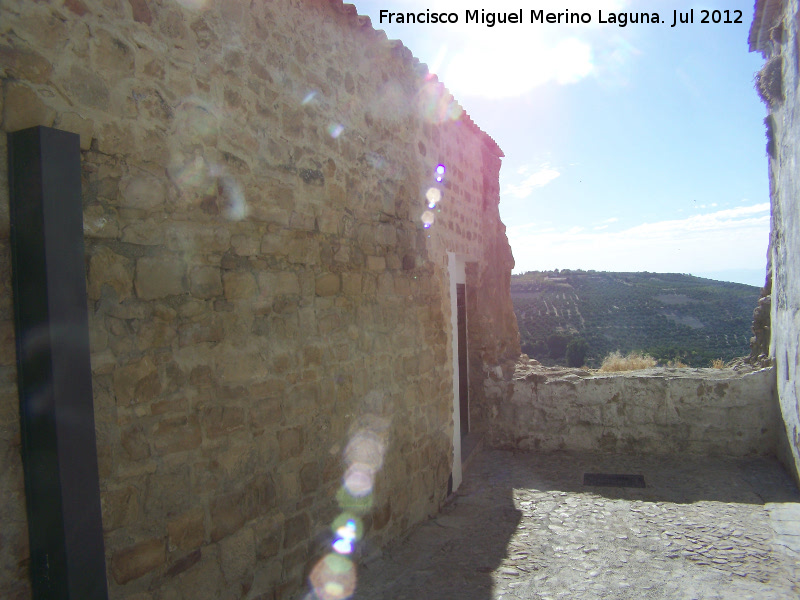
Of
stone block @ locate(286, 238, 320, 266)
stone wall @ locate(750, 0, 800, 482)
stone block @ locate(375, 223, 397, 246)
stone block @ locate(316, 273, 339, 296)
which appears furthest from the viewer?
stone wall @ locate(750, 0, 800, 482)

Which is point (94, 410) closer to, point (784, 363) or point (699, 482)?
point (699, 482)

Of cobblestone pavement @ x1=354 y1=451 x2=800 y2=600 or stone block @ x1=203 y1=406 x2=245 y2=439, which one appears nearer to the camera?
stone block @ x1=203 y1=406 x2=245 y2=439

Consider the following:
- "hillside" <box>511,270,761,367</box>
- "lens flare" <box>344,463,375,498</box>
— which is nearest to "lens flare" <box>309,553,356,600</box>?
"lens flare" <box>344,463,375,498</box>

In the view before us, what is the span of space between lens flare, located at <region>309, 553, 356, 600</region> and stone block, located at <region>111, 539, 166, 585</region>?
1122 millimetres

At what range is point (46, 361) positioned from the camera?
1.77 m

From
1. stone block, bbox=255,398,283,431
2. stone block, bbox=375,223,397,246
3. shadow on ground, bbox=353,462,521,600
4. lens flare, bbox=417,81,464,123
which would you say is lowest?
shadow on ground, bbox=353,462,521,600

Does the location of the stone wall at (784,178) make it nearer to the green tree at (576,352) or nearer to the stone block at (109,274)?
the stone block at (109,274)

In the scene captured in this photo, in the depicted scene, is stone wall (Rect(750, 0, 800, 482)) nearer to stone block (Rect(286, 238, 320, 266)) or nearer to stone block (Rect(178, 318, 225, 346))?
stone block (Rect(286, 238, 320, 266))

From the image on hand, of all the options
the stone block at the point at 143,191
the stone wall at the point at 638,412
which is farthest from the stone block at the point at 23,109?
the stone wall at the point at 638,412

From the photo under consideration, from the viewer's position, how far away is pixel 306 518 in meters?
3.05

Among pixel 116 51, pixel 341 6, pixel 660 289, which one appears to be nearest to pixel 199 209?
pixel 116 51

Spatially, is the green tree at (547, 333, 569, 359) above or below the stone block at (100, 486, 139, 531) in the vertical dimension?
below

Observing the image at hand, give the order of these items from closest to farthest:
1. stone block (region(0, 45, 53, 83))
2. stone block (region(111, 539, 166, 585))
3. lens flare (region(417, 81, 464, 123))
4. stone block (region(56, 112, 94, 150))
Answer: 1. stone block (region(0, 45, 53, 83))
2. stone block (region(56, 112, 94, 150))
3. stone block (region(111, 539, 166, 585))
4. lens flare (region(417, 81, 464, 123))

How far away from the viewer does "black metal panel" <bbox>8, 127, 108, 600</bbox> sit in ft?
5.76
